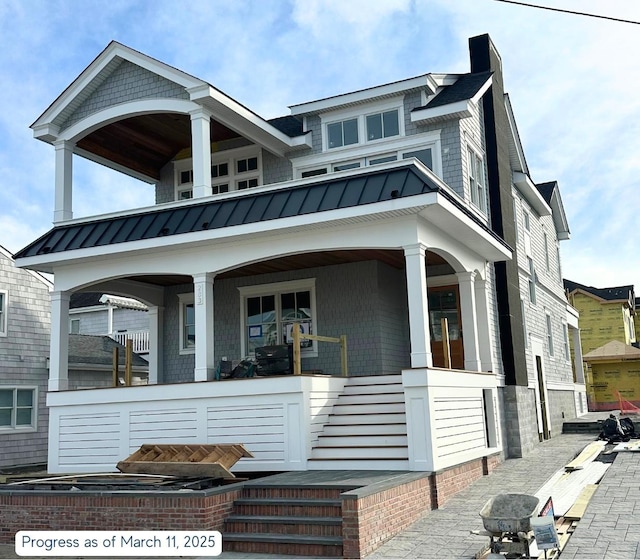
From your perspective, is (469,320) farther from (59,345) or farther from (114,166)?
(114,166)

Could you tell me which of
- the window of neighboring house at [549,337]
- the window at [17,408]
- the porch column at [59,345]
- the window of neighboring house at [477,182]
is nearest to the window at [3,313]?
the window at [17,408]

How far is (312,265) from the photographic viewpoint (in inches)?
575

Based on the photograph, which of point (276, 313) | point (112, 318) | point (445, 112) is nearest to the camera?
point (445, 112)

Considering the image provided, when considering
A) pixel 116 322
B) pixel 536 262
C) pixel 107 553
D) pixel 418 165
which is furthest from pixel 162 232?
pixel 116 322

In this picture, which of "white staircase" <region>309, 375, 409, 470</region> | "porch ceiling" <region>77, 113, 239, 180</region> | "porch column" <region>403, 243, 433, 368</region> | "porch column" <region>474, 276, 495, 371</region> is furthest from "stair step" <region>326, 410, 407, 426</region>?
"porch ceiling" <region>77, 113, 239, 180</region>

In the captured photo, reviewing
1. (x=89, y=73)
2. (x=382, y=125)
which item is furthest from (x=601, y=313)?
(x=89, y=73)

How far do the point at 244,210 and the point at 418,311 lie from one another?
337cm

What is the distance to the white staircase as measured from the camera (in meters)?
10.3

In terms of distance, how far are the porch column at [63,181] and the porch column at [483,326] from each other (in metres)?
8.12

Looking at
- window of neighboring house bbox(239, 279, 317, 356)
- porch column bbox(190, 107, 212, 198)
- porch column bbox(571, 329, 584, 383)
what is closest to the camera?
porch column bbox(190, 107, 212, 198)

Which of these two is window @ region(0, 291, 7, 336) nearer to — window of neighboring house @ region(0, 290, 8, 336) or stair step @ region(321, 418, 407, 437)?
window of neighboring house @ region(0, 290, 8, 336)

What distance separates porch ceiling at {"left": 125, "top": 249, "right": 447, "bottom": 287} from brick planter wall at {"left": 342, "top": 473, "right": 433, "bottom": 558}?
5.12 m

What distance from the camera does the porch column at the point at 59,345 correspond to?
12.8 metres

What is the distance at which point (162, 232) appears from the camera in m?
12.2
